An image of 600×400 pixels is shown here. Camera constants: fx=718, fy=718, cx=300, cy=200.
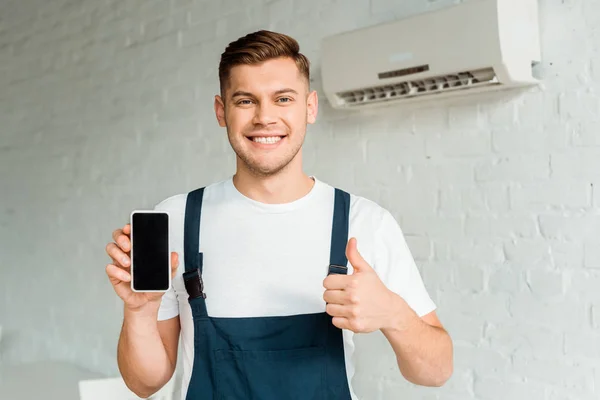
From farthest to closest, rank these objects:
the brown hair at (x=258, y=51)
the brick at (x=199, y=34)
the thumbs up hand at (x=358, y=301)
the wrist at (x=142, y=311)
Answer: the brick at (x=199, y=34) < the brown hair at (x=258, y=51) < the wrist at (x=142, y=311) < the thumbs up hand at (x=358, y=301)

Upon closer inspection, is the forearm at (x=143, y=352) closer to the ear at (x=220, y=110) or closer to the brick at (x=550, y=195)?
the ear at (x=220, y=110)

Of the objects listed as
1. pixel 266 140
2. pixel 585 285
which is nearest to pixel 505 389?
pixel 585 285

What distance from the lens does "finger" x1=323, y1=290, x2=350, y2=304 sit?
1.23m

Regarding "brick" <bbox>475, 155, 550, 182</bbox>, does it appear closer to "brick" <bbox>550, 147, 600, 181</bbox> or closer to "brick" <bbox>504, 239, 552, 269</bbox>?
"brick" <bbox>550, 147, 600, 181</bbox>

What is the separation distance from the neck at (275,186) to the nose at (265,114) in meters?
0.11

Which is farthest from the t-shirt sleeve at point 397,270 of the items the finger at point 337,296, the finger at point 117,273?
the finger at point 117,273

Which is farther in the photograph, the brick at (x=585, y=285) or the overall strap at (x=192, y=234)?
the brick at (x=585, y=285)

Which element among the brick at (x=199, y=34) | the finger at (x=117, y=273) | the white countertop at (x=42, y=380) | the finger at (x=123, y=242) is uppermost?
the brick at (x=199, y=34)

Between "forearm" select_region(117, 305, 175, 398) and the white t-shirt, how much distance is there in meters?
0.06

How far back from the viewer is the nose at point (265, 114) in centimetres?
142

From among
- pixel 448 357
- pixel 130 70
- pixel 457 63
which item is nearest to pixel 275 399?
pixel 448 357

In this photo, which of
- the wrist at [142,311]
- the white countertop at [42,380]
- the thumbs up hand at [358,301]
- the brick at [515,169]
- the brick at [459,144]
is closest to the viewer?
the thumbs up hand at [358,301]

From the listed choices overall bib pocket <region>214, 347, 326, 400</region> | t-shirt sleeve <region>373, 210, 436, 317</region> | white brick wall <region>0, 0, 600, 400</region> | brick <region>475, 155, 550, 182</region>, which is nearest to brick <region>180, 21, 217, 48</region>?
white brick wall <region>0, 0, 600, 400</region>

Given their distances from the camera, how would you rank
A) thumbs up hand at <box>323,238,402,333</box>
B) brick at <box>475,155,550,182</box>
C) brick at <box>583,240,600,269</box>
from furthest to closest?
brick at <box>475,155,550,182</box>, brick at <box>583,240,600,269</box>, thumbs up hand at <box>323,238,402,333</box>
